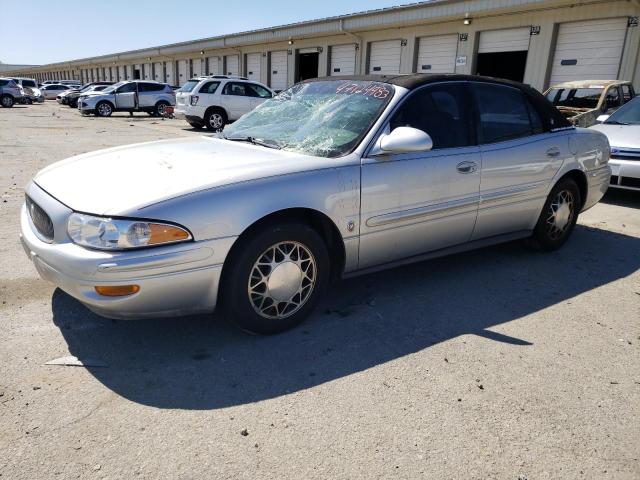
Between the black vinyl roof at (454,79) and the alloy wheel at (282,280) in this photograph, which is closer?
the alloy wheel at (282,280)

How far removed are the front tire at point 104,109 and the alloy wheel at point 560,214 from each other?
79.9ft

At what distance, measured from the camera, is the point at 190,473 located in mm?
2078

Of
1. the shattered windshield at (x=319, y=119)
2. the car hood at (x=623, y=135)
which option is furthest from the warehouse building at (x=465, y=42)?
the shattered windshield at (x=319, y=119)

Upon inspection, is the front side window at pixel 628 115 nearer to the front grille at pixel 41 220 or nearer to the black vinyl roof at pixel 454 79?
the black vinyl roof at pixel 454 79

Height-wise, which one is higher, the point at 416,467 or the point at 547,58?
the point at 547,58

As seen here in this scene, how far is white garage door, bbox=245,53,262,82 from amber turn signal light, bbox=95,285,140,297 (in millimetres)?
29133

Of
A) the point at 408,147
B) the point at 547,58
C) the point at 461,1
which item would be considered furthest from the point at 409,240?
the point at 461,1

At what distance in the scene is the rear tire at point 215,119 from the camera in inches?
671

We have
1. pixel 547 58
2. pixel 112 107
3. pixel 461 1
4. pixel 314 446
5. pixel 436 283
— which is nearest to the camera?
pixel 314 446

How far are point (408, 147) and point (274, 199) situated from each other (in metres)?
0.94

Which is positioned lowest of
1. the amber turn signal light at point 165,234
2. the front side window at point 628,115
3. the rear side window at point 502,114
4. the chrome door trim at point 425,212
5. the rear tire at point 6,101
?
the rear tire at point 6,101

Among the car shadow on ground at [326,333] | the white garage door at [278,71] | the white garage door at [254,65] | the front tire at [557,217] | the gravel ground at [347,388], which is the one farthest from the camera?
the white garage door at [254,65]

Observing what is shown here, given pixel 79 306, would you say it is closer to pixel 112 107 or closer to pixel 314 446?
pixel 314 446

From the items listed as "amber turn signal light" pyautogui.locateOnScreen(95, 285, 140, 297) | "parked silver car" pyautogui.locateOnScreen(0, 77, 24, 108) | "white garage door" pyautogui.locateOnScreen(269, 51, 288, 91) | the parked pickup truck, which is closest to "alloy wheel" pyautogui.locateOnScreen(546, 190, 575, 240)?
"amber turn signal light" pyautogui.locateOnScreen(95, 285, 140, 297)
